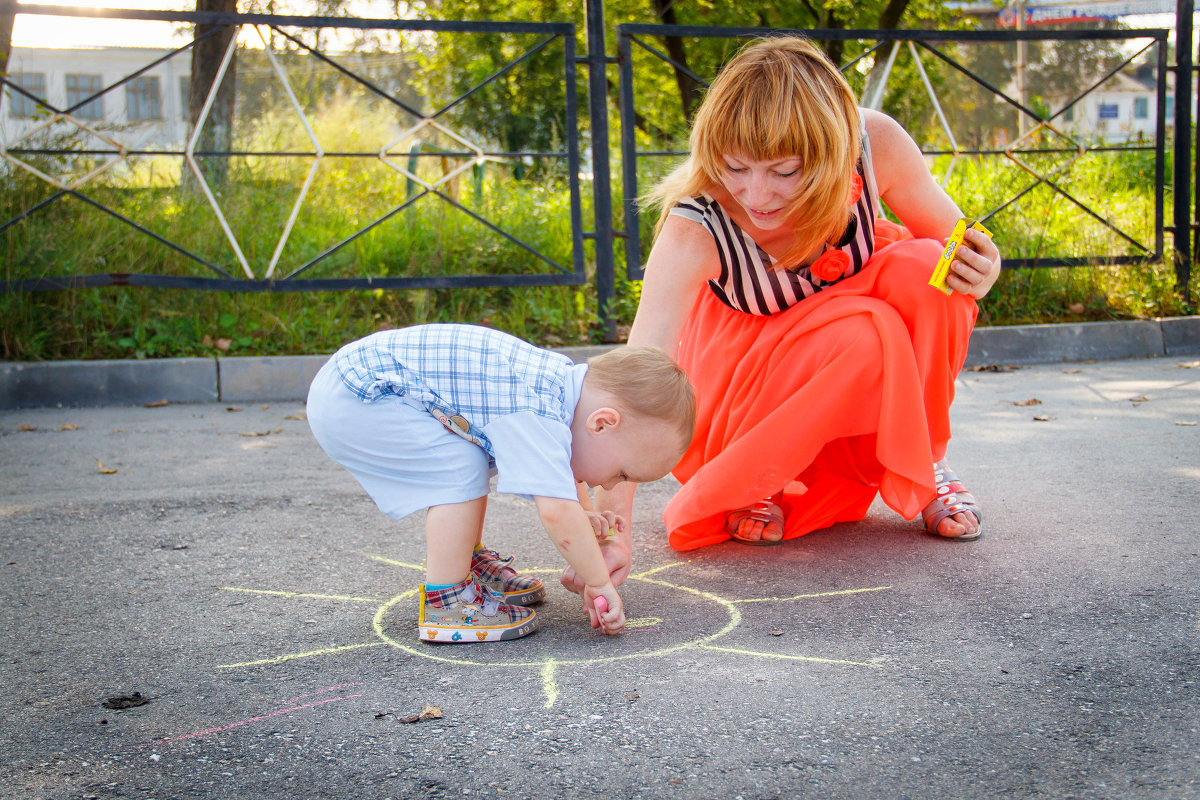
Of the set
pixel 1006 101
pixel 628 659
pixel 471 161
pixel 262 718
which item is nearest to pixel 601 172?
pixel 471 161

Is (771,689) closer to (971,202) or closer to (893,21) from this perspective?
(971,202)

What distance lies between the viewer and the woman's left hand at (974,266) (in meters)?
2.41

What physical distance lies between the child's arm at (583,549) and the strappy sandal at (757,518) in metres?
0.73

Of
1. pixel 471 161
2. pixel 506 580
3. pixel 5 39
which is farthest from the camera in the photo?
pixel 471 161

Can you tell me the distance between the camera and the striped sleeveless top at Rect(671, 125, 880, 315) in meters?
2.48

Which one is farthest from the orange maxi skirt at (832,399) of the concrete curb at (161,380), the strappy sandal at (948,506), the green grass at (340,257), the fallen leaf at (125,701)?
the green grass at (340,257)

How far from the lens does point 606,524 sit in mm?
2211

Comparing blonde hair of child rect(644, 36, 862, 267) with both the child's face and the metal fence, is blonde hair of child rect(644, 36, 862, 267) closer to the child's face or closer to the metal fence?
the child's face

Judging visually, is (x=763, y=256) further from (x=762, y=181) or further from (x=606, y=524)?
(x=606, y=524)

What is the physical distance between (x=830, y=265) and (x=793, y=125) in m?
0.50

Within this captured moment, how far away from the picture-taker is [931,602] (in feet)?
7.07

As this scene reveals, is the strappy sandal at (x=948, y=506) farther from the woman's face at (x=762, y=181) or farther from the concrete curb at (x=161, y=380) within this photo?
the concrete curb at (x=161, y=380)

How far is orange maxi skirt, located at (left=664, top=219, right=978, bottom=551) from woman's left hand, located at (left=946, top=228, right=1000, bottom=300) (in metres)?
0.07

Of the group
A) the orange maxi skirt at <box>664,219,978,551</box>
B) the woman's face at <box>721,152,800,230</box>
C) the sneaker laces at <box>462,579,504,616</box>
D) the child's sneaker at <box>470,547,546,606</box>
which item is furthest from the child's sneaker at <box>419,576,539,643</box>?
the woman's face at <box>721,152,800,230</box>
